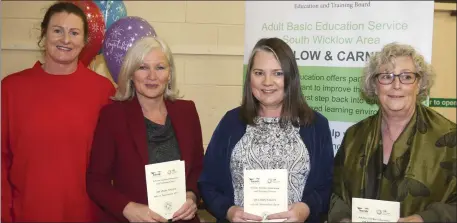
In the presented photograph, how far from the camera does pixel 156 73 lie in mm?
2535

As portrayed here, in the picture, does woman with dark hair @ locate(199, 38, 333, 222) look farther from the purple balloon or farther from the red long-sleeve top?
the purple balloon

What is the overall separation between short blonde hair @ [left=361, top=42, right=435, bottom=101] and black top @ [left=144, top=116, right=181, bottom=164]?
104 cm

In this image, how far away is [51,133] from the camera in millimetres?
2678

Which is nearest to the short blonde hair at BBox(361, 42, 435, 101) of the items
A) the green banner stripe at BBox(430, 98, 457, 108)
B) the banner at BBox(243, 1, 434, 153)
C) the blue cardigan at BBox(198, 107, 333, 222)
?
the blue cardigan at BBox(198, 107, 333, 222)

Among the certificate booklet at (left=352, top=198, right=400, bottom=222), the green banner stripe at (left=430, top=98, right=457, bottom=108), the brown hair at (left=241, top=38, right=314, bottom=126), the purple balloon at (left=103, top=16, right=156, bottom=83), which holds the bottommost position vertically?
the certificate booklet at (left=352, top=198, right=400, bottom=222)

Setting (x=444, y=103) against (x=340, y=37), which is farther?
(x=444, y=103)

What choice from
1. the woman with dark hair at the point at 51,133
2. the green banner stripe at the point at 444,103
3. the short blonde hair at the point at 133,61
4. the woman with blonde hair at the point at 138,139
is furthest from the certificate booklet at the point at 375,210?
the green banner stripe at the point at 444,103

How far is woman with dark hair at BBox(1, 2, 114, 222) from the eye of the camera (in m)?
2.69

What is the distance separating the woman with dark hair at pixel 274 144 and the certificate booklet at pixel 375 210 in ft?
0.83

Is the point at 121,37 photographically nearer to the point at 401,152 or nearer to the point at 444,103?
the point at 401,152

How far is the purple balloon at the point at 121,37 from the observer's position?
3236 millimetres

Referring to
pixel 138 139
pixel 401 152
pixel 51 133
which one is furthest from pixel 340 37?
pixel 51 133

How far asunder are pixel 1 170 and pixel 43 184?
25 centimetres

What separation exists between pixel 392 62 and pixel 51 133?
1807mm
